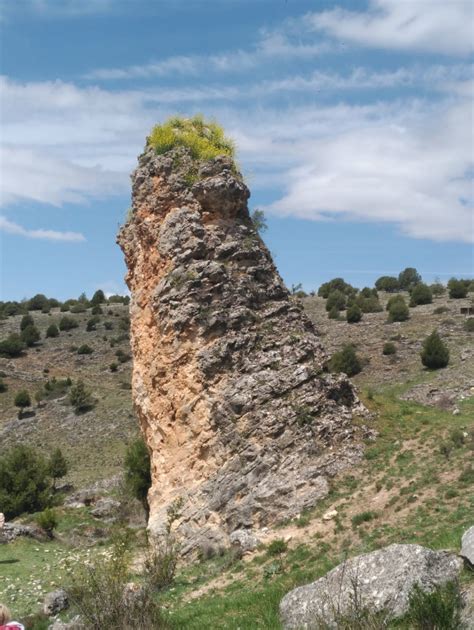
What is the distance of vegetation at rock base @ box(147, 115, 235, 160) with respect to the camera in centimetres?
2105

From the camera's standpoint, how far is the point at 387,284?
279 feet

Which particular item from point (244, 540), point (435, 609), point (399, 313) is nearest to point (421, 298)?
point (399, 313)

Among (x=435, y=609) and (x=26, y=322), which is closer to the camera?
(x=435, y=609)

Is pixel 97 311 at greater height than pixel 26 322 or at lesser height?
greater

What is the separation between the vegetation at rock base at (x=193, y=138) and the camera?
69.1 ft

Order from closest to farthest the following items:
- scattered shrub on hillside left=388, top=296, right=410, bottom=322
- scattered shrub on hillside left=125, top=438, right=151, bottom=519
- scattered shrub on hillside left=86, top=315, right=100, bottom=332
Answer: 1. scattered shrub on hillside left=125, top=438, right=151, bottom=519
2. scattered shrub on hillside left=388, top=296, right=410, bottom=322
3. scattered shrub on hillside left=86, top=315, right=100, bottom=332

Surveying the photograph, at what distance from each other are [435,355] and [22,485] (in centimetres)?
2380

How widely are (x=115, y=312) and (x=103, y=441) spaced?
39.2 meters

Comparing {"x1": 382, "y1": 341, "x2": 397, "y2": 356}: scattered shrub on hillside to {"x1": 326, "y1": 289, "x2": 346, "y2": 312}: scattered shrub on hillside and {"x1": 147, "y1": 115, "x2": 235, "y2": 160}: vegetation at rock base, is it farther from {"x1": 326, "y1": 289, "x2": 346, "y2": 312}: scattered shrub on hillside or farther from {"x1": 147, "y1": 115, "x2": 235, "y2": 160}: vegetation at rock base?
{"x1": 147, "y1": 115, "x2": 235, "y2": 160}: vegetation at rock base

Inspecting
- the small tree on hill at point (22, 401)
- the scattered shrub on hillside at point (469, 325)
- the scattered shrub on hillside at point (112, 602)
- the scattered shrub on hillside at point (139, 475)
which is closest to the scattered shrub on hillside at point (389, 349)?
the scattered shrub on hillside at point (469, 325)

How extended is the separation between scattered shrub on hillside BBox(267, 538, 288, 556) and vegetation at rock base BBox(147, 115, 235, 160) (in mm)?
12069

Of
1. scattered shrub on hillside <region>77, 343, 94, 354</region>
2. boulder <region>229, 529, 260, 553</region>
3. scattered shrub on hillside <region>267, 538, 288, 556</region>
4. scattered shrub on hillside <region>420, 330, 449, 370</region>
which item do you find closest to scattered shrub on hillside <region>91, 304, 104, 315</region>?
scattered shrub on hillside <region>77, 343, 94, 354</region>

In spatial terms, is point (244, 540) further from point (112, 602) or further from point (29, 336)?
point (29, 336)

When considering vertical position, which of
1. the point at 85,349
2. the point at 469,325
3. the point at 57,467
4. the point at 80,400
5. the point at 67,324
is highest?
the point at 67,324
